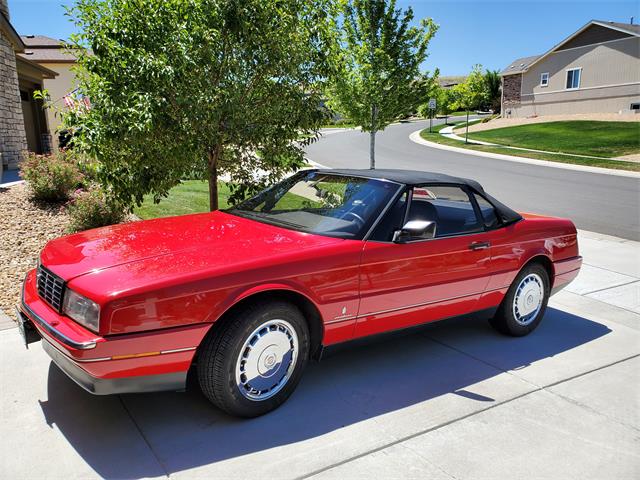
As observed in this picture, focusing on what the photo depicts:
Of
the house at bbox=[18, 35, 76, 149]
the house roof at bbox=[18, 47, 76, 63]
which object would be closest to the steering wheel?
the house at bbox=[18, 35, 76, 149]

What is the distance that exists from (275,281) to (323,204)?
1.19m

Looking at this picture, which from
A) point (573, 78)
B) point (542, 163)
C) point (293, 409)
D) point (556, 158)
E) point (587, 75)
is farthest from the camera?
point (573, 78)

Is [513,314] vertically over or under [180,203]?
under

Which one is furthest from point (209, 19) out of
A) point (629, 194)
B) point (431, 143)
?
point (431, 143)

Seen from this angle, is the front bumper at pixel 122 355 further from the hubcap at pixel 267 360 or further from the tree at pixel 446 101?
the tree at pixel 446 101

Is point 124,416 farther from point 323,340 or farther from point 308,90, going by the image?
point 308,90

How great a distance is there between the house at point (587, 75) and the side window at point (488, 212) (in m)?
34.9

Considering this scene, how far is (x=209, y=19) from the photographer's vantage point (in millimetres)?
5320

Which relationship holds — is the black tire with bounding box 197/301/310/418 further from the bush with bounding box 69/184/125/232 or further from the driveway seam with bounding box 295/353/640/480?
the bush with bounding box 69/184/125/232

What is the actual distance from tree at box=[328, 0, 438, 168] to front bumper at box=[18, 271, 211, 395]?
37.4 feet

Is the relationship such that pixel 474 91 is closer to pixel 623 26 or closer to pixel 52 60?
pixel 623 26

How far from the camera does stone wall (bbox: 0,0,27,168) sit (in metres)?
14.7

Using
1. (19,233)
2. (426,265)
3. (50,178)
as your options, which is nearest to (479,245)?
(426,265)

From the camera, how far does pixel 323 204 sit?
4227 mm
